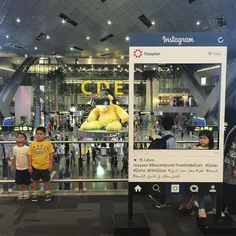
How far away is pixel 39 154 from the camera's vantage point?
4242mm

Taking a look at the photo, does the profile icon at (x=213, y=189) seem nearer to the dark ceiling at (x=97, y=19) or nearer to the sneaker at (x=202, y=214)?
the sneaker at (x=202, y=214)

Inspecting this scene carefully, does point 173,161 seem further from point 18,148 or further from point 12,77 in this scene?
point 12,77

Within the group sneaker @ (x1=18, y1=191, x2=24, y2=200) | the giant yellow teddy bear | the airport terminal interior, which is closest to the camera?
the airport terminal interior

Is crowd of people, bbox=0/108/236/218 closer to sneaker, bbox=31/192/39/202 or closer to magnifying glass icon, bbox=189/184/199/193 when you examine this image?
sneaker, bbox=31/192/39/202

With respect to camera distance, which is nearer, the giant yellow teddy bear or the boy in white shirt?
the boy in white shirt

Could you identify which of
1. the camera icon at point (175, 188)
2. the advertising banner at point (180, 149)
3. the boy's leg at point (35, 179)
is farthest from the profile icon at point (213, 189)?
the boy's leg at point (35, 179)

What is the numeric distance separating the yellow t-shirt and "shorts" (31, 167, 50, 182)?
0.05m

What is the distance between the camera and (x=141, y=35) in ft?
9.80

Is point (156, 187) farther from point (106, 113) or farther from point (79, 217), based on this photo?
point (106, 113)

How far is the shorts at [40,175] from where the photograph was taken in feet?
14.0

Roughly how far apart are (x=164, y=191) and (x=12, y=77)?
37.6 meters

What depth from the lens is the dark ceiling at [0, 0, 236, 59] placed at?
20422mm

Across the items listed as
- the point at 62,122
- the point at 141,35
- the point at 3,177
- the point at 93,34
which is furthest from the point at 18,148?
the point at 62,122

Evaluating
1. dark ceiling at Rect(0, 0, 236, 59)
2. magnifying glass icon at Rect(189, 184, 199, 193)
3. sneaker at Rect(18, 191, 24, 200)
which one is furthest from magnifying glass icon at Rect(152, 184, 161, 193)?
dark ceiling at Rect(0, 0, 236, 59)
